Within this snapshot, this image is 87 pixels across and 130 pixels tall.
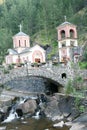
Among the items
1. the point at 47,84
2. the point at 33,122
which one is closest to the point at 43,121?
the point at 33,122

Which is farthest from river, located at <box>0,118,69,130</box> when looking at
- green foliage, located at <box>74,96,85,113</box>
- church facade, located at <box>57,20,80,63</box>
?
church facade, located at <box>57,20,80,63</box>

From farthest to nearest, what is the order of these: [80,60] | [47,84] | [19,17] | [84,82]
Result: [19,17] < [80,60] < [47,84] < [84,82]

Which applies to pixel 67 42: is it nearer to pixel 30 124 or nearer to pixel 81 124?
pixel 30 124

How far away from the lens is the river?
3438 centimetres

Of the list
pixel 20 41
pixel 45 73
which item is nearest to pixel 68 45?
pixel 20 41

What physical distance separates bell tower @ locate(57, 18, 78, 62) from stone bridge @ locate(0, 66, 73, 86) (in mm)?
16525

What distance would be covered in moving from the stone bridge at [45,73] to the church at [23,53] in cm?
2623

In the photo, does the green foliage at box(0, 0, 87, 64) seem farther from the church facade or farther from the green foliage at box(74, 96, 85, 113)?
the green foliage at box(74, 96, 85, 113)

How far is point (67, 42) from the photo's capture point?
229 feet

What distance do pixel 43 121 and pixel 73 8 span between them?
5968 cm

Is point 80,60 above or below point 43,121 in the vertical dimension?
above

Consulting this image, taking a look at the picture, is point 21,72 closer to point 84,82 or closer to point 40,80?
point 84,82

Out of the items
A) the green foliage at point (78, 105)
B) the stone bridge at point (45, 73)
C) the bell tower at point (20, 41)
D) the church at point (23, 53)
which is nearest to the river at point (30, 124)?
Result: the green foliage at point (78, 105)

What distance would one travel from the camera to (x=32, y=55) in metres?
76.7
